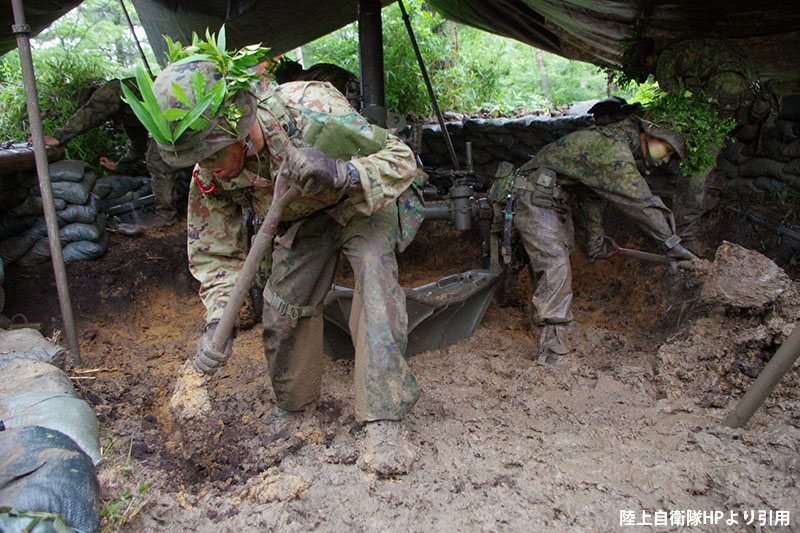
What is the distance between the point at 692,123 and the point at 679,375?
1.79 metres

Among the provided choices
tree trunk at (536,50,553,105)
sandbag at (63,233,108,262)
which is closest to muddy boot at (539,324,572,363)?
sandbag at (63,233,108,262)

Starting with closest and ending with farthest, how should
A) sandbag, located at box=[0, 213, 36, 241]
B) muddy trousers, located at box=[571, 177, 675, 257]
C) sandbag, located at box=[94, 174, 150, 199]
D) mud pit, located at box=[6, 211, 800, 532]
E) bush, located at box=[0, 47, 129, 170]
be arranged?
mud pit, located at box=[6, 211, 800, 532] < muddy trousers, located at box=[571, 177, 675, 257] < sandbag, located at box=[0, 213, 36, 241] < sandbag, located at box=[94, 174, 150, 199] < bush, located at box=[0, 47, 129, 170]

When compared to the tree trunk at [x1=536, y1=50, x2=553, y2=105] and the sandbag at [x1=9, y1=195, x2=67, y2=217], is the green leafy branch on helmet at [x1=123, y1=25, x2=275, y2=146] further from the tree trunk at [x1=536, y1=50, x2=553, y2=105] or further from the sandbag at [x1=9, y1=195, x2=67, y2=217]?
the tree trunk at [x1=536, y1=50, x2=553, y2=105]

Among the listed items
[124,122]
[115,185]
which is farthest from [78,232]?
[124,122]

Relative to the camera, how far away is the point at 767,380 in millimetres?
2176

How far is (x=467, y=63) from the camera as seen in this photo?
27.9 ft

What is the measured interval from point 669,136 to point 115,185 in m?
4.76

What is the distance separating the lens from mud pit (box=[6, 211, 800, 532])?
1.95 meters

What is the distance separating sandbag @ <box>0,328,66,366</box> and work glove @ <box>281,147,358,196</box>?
152 centimetres

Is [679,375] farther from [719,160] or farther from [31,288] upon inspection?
[31,288]

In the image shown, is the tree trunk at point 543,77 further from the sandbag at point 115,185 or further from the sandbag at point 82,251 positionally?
the sandbag at point 82,251

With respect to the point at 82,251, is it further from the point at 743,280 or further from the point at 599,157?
the point at 743,280

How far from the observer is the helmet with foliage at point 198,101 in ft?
6.64

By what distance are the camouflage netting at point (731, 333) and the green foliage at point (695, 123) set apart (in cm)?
92
